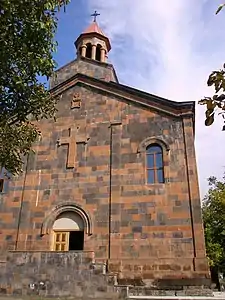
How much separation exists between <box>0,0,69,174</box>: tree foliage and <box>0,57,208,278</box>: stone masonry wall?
16.1 ft

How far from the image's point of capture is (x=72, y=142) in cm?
1612

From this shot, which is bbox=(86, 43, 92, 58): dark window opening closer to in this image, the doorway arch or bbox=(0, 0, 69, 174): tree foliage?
the doorway arch

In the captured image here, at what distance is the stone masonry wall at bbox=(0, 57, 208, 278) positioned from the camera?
12.8m

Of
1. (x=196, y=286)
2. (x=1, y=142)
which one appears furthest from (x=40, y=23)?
(x=196, y=286)

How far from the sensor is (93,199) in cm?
1440

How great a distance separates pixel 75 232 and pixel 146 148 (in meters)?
5.07

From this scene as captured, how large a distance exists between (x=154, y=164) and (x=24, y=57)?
814 cm

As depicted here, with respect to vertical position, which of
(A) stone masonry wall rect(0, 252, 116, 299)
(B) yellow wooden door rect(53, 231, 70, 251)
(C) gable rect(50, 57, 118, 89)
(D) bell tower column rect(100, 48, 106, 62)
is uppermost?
(D) bell tower column rect(100, 48, 106, 62)

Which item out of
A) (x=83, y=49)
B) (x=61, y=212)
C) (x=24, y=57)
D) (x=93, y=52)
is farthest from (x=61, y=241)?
(x=83, y=49)

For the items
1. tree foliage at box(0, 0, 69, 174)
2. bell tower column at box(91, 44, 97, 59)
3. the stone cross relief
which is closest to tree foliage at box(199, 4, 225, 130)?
tree foliage at box(0, 0, 69, 174)

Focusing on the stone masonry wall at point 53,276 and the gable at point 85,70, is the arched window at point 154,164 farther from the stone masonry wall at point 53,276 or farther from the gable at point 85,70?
the gable at point 85,70

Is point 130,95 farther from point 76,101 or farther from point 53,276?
point 53,276

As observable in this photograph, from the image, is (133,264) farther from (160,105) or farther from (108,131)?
(160,105)

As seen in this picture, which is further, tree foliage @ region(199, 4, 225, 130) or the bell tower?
the bell tower
